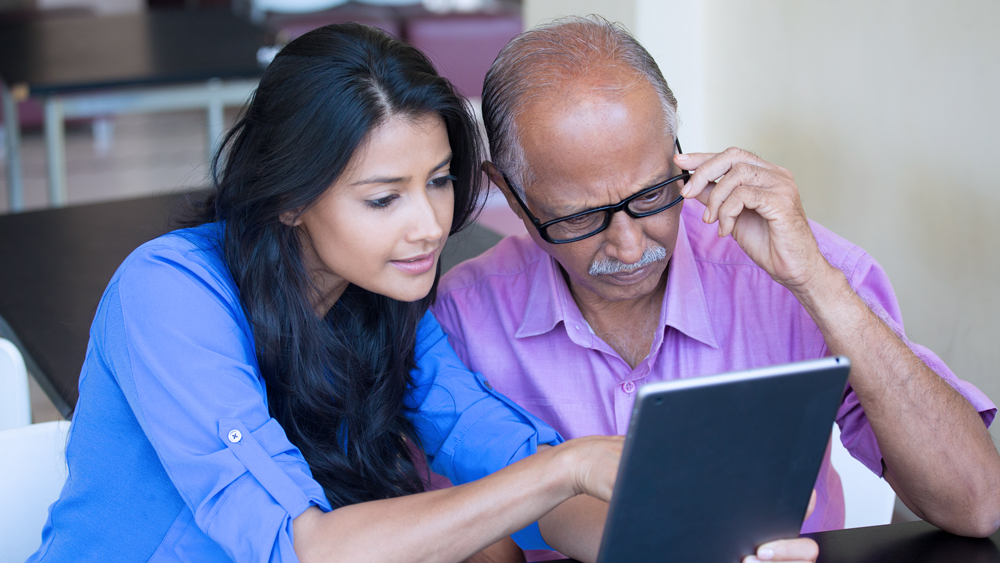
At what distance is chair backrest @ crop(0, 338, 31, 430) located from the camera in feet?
5.13

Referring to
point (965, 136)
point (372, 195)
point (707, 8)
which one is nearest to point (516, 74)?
point (372, 195)

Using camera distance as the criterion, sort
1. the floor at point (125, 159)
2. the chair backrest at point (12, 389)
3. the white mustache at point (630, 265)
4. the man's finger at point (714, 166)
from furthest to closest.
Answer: the floor at point (125, 159) < the chair backrest at point (12, 389) < the white mustache at point (630, 265) < the man's finger at point (714, 166)

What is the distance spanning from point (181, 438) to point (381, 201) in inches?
15.5

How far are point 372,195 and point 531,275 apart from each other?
0.50m

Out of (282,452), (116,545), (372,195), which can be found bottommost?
(116,545)

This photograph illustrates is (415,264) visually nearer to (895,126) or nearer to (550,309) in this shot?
(550,309)

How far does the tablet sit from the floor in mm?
3512

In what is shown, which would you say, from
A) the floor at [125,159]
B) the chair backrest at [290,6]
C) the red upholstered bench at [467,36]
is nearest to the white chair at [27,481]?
the floor at [125,159]

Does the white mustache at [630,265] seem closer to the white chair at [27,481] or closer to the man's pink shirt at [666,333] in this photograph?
the man's pink shirt at [666,333]

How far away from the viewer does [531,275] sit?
5.49ft

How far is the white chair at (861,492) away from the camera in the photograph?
168 cm

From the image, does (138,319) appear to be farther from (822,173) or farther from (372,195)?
(822,173)

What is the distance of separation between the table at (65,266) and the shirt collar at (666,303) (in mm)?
496

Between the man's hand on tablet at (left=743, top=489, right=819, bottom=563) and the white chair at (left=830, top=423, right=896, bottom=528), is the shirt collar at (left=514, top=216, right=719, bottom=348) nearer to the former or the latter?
the white chair at (left=830, top=423, right=896, bottom=528)
